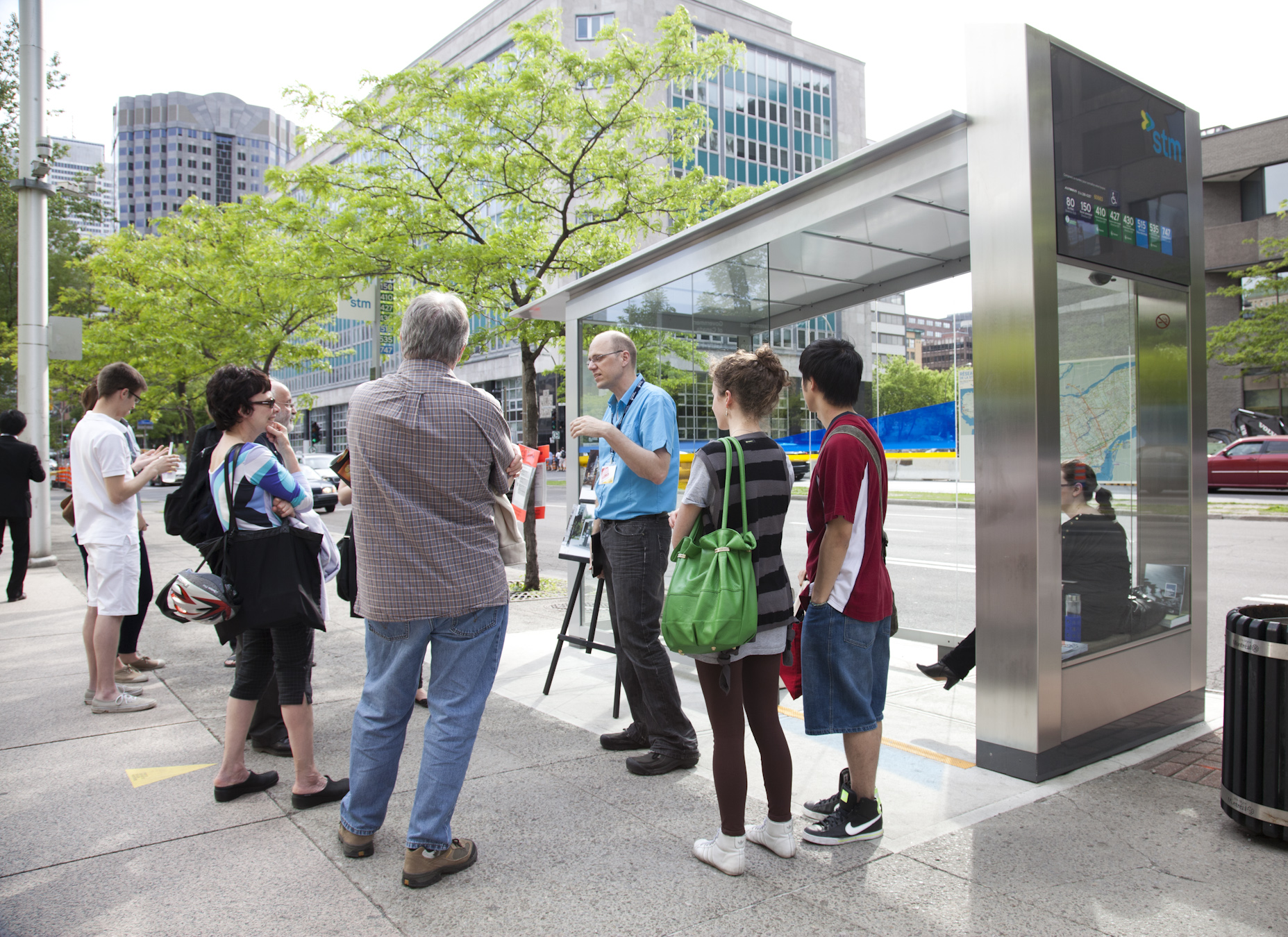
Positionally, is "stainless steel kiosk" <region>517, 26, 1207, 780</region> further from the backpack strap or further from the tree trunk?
the tree trunk

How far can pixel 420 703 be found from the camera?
16.1ft

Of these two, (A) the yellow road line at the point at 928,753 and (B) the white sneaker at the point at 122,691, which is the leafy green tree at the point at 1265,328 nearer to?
(A) the yellow road line at the point at 928,753

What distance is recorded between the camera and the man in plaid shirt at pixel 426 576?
2.78 metres

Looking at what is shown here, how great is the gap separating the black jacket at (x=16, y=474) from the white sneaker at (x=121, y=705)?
5.00 meters

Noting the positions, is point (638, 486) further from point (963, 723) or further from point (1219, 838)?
point (1219, 838)

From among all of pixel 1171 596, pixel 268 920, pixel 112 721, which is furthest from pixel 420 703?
pixel 1171 596

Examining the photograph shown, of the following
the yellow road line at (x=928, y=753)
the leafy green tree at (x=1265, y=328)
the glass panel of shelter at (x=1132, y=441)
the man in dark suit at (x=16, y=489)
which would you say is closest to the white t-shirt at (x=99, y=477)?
the yellow road line at (x=928, y=753)

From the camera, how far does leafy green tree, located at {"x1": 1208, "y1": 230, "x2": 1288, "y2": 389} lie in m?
25.9

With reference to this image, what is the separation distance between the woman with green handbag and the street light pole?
1080cm

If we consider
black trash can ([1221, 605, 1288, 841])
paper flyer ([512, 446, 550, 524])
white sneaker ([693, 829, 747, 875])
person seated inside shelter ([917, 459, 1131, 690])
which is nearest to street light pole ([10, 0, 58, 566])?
paper flyer ([512, 446, 550, 524])

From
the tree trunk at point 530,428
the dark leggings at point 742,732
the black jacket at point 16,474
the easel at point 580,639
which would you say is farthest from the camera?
the tree trunk at point 530,428

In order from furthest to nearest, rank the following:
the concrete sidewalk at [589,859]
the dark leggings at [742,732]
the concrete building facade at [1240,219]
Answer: the concrete building facade at [1240,219] → the dark leggings at [742,732] → the concrete sidewalk at [589,859]

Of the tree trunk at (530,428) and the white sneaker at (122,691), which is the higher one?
the tree trunk at (530,428)

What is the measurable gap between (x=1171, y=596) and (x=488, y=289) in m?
7.11
